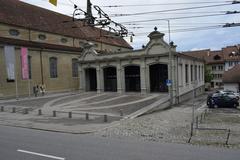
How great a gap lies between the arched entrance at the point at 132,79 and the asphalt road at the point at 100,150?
2549 centimetres

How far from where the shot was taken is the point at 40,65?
3847 centimetres

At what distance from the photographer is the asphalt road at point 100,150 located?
343 inches

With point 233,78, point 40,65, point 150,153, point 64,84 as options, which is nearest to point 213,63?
point 233,78

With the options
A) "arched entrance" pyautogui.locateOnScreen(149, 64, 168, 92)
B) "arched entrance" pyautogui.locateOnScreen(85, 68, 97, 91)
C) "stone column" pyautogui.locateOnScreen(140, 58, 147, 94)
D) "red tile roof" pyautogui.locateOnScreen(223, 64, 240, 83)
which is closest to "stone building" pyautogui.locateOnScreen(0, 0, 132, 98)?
"arched entrance" pyautogui.locateOnScreen(85, 68, 97, 91)

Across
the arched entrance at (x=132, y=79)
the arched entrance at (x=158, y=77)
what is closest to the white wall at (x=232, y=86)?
the arched entrance at (x=158, y=77)

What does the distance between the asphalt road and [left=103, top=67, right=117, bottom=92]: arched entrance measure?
90.0 feet

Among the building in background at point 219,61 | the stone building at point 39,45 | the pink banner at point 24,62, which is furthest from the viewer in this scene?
the building in background at point 219,61

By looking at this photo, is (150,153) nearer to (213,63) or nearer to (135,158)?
(135,158)

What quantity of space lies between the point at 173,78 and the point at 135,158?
24.1 m

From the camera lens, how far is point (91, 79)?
4209 cm

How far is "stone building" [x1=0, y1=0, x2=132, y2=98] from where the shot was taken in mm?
34688

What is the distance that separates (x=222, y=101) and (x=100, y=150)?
2024cm

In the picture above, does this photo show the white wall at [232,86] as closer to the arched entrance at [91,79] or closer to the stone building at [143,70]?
the stone building at [143,70]

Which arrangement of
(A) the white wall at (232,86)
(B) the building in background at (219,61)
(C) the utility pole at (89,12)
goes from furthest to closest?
(B) the building in background at (219,61) < (A) the white wall at (232,86) < (C) the utility pole at (89,12)
